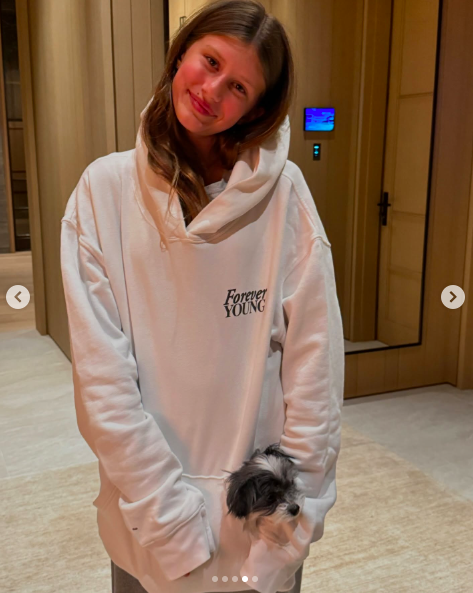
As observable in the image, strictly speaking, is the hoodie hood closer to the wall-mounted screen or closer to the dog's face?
the dog's face

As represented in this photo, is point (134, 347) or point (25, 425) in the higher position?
point (134, 347)

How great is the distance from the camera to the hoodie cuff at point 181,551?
913 millimetres

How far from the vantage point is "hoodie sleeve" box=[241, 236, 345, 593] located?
0.97 metres

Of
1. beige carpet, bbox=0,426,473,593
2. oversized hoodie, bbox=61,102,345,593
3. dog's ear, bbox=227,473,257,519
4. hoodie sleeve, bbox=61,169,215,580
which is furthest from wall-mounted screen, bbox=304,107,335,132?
dog's ear, bbox=227,473,257,519

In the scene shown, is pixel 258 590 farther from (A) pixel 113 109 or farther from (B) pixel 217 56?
(A) pixel 113 109

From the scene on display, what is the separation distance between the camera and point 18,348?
4.24 meters

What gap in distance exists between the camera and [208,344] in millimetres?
985

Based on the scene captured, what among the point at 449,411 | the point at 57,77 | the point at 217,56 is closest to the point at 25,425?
the point at 57,77

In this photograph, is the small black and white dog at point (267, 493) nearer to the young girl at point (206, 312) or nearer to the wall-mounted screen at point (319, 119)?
the young girl at point (206, 312)

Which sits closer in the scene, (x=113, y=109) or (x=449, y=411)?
(x=113, y=109)

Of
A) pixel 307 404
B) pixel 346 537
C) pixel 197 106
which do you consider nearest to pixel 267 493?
pixel 307 404

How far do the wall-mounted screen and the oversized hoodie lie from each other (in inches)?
84.3

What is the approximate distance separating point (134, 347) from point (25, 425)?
7.51ft

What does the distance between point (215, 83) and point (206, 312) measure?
1.14ft
